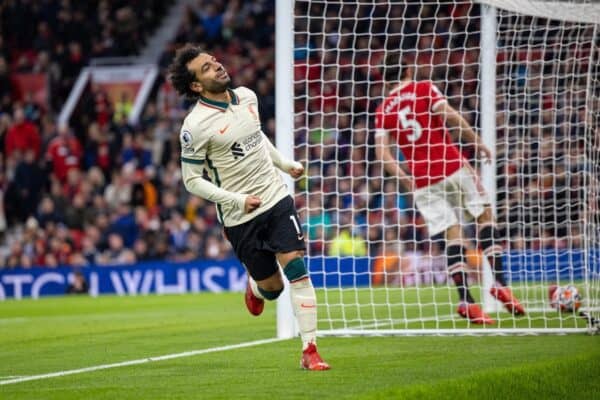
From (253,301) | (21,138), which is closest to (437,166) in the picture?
(253,301)

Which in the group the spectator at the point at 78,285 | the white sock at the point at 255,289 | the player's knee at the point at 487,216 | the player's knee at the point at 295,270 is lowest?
the spectator at the point at 78,285

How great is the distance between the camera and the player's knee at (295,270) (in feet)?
25.2

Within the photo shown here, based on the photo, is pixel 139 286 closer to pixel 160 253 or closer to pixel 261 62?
pixel 160 253

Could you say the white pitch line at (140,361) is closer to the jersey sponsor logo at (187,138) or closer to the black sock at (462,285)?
the jersey sponsor logo at (187,138)

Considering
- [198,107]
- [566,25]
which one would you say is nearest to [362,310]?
[566,25]

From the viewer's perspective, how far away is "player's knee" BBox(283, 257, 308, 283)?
767 cm

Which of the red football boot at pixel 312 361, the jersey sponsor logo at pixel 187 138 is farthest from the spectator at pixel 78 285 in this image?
the red football boot at pixel 312 361

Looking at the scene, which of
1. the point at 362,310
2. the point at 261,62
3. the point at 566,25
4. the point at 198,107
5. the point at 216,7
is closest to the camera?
the point at 198,107

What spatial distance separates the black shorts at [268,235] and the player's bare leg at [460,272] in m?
2.88

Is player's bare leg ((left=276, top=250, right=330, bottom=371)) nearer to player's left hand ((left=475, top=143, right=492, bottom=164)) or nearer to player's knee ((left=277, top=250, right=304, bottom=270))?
player's knee ((left=277, top=250, right=304, bottom=270))

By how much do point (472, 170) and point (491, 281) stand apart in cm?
147

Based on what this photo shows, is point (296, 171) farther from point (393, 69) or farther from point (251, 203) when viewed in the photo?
point (393, 69)

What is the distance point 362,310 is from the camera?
12.5 metres

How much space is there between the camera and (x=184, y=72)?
26.0 ft
